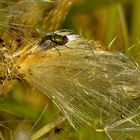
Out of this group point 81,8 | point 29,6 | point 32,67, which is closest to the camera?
point 32,67

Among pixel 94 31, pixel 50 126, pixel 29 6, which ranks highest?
pixel 29 6

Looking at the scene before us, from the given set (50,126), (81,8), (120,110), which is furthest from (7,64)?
(81,8)

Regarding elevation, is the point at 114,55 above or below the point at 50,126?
above

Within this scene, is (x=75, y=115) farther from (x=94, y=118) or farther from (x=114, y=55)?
(x=114, y=55)

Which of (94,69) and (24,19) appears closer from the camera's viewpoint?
(94,69)

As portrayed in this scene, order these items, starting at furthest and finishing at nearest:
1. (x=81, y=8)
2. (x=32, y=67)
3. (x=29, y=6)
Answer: (x=81, y=8)
(x=29, y=6)
(x=32, y=67)
